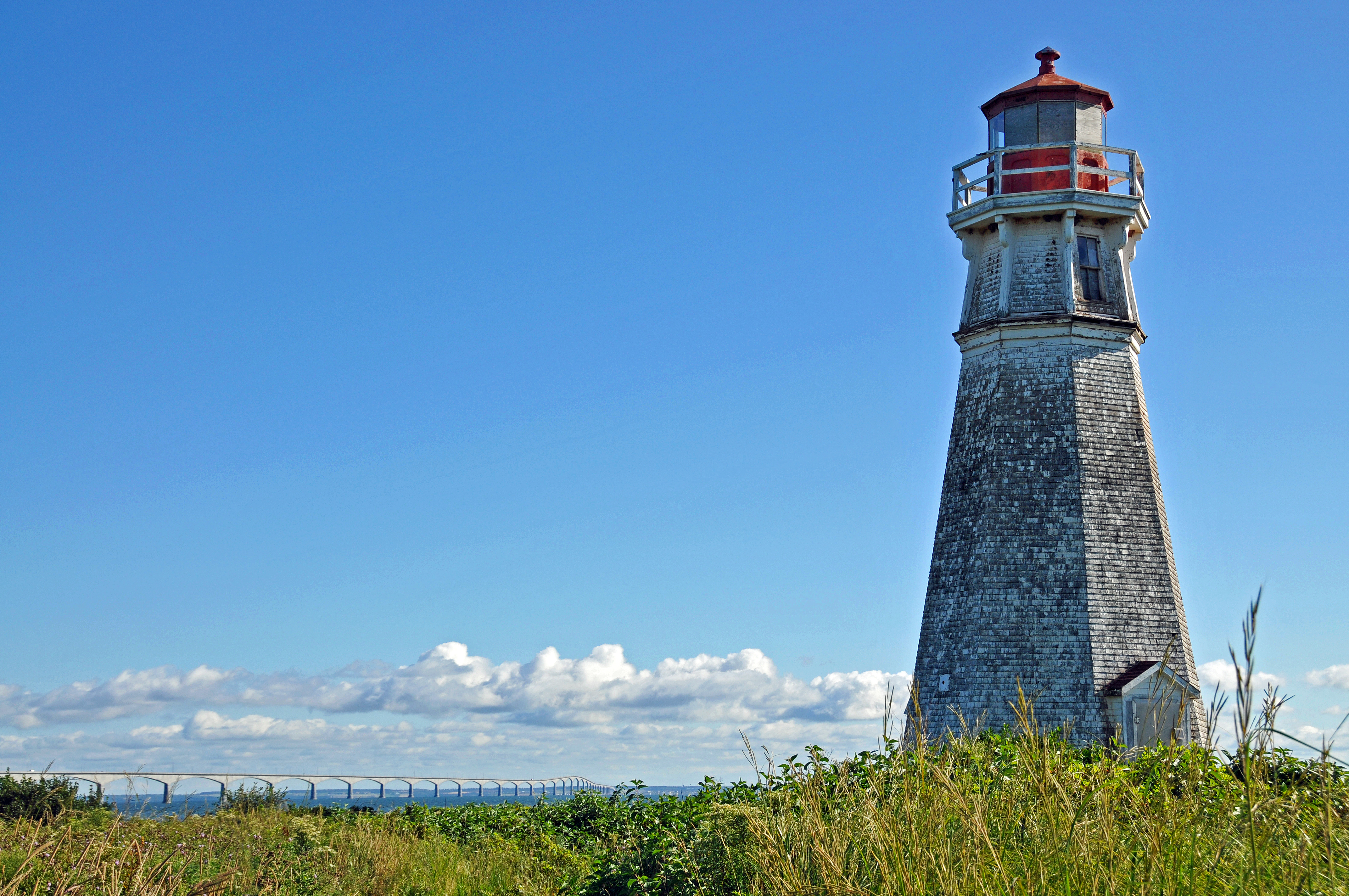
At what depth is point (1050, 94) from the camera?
21.9 meters

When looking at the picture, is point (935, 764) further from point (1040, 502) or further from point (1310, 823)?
point (1040, 502)

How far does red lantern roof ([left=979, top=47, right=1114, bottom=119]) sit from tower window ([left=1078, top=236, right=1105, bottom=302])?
283cm

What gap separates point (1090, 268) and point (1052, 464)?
3772 millimetres

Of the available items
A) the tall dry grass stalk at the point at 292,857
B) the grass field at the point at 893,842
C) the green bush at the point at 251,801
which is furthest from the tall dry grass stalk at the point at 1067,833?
the green bush at the point at 251,801

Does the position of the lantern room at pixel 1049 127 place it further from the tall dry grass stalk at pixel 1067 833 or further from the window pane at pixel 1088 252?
the tall dry grass stalk at pixel 1067 833

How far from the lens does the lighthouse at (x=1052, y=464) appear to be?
18.8 m

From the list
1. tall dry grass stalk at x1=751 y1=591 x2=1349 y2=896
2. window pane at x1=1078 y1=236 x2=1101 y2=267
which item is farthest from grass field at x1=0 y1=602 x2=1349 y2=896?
window pane at x1=1078 y1=236 x2=1101 y2=267

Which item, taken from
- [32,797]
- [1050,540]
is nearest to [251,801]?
[32,797]

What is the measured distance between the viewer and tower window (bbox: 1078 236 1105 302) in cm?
2083

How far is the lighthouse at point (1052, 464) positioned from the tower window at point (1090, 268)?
0.10ft

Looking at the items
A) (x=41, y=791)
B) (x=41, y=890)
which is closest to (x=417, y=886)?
(x=41, y=890)

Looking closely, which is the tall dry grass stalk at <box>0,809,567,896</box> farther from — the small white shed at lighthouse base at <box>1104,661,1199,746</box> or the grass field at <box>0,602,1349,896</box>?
the small white shed at lighthouse base at <box>1104,661,1199,746</box>

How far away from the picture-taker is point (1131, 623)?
62.2 feet

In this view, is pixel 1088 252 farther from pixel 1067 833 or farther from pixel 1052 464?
pixel 1067 833
